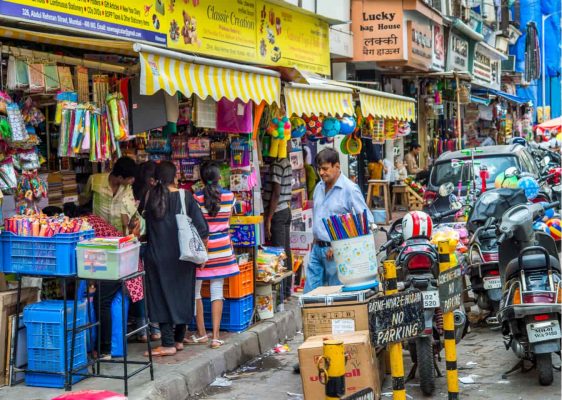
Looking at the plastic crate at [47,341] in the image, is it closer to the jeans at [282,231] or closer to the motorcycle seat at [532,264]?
the motorcycle seat at [532,264]

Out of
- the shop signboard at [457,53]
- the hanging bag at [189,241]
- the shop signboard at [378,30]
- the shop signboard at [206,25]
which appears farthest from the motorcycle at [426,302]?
the shop signboard at [457,53]

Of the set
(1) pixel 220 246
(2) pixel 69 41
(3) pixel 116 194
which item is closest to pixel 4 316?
(3) pixel 116 194

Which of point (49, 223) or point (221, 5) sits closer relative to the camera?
point (49, 223)

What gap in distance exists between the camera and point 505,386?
7219mm

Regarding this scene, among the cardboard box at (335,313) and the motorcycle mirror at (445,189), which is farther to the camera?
the motorcycle mirror at (445,189)

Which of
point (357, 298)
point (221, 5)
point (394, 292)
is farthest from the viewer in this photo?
point (221, 5)

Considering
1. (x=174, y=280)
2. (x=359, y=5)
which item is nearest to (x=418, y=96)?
(x=359, y=5)

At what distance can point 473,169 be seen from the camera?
13.7 m

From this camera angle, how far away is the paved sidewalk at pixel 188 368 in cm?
686

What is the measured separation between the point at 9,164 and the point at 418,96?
19.2m

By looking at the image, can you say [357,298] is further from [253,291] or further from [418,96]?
[418,96]

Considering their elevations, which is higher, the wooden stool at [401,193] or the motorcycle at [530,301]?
the wooden stool at [401,193]

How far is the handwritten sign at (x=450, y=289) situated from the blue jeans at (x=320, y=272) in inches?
63.2

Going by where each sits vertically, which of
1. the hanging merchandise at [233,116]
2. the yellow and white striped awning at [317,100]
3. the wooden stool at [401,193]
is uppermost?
the yellow and white striped awning at [317,100]
